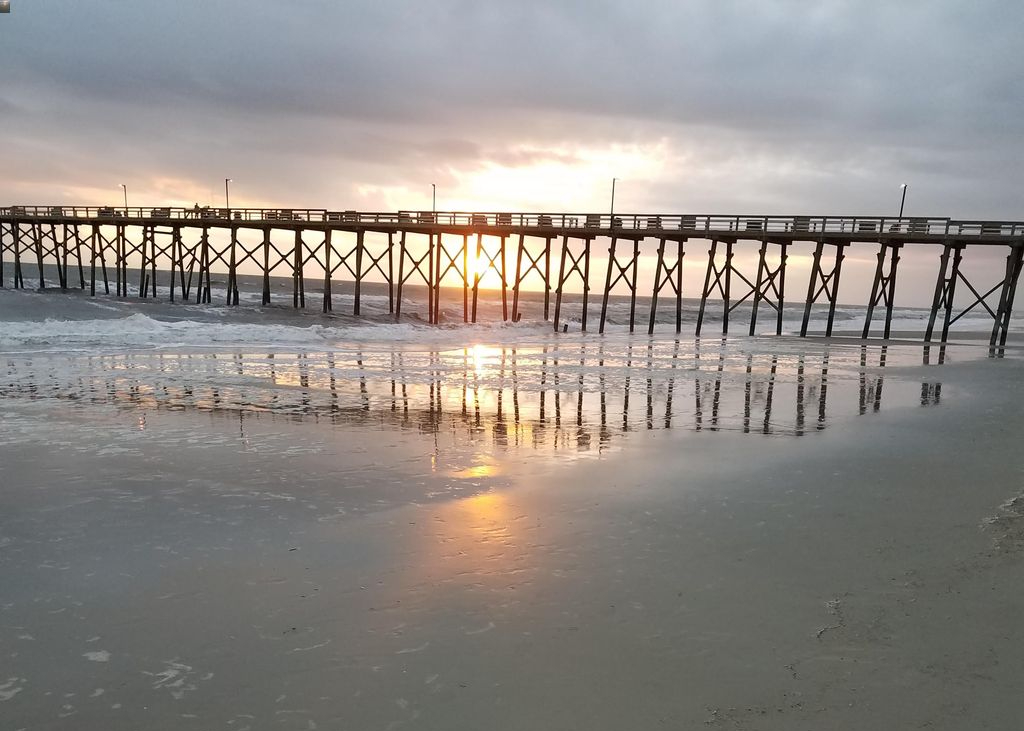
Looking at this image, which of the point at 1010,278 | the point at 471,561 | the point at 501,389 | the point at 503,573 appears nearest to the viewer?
the point at 503,573

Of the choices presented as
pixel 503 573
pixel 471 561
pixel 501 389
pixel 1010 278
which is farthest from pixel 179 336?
pixel 1010 278

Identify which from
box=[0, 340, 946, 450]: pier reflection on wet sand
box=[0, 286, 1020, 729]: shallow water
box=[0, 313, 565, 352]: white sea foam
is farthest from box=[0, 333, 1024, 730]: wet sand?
box=[0, 313, 565, 352]: white sea foam

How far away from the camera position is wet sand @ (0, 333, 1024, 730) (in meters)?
3.09

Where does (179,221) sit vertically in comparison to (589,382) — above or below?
above

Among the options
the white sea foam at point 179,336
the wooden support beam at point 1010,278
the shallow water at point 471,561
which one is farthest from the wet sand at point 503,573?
the wooden support beam at point 1010,278

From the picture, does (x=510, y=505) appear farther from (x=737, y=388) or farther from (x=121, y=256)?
(x=121, y=256)

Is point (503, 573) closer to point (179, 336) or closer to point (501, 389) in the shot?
point (501, 389)

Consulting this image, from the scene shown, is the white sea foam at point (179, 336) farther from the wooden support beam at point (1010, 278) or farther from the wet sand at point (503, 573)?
the wooden support beam at point (1010, 278)

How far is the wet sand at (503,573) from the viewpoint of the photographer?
309 cm

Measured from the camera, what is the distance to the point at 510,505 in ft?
19.1

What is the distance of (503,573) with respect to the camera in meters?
4.42

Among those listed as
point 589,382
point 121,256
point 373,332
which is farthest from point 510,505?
point 121,256

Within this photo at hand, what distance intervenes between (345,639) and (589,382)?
1056 cm

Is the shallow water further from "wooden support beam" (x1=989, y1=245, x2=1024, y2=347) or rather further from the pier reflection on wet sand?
"wooden support beam" (x1=989, y1=245, x2=1024, y2=347)
